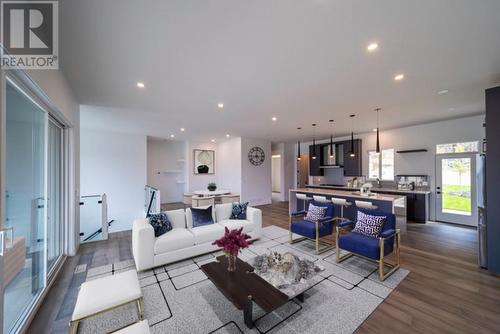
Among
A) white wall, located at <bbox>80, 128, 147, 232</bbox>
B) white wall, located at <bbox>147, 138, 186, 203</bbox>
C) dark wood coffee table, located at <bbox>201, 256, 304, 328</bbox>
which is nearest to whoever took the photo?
dark wood coffee table, located at <bbox>201, 256, 304, 328</bbox>

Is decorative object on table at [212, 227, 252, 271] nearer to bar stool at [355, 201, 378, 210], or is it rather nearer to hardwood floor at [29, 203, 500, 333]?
hardwood floor at [29, 203, 500, 333]

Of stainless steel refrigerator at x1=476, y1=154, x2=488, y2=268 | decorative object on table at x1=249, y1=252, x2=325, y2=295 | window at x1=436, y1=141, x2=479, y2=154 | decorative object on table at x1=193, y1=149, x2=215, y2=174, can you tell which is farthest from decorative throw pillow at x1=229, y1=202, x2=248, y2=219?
window at x1=436, y1=141, x2=479, y2=154

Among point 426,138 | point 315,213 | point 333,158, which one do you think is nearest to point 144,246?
point 315,213

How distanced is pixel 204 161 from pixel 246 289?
7.71 meters

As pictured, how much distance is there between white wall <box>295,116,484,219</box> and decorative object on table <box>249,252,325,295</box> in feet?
19.0

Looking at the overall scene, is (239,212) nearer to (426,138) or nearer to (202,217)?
(202,217)

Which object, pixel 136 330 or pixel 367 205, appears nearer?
pixel 136 330

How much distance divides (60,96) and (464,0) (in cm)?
467

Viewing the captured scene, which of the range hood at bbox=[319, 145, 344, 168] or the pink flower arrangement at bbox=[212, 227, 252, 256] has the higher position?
the range hood at bbox=[319, 145, 344, 168]

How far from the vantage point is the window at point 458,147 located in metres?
5.13

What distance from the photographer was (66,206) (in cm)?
340

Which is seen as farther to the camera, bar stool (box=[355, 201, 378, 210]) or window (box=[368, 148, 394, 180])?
window (box=[368, 148, 394, 180])

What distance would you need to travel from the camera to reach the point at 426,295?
7.70ft

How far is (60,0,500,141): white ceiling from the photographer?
1.69 metres
